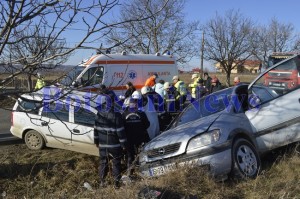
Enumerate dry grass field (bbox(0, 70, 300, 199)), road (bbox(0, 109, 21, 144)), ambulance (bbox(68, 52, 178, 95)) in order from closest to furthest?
1. dry grass field (bbox(0, 70, 300, 199))
2. road (bbox(0, 109, 21, 144))
3. ambulance (bbox(68, 52, 178, 95))

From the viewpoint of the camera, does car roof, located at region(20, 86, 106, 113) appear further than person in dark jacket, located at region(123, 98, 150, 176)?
No

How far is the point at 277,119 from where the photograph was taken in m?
6.14

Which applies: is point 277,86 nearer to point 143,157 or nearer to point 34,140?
point 143,157

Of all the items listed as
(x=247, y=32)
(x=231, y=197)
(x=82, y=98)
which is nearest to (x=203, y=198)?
(x=231, y=197)

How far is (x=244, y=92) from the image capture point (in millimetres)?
6809

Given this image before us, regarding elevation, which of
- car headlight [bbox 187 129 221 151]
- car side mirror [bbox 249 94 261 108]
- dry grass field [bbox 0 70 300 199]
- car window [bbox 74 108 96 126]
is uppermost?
car side mirror [bbox 249 94 261 108]

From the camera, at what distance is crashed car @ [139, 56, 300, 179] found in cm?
525

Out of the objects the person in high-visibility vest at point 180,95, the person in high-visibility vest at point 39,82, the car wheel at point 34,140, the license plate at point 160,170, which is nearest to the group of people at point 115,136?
the license plate at point 160,170

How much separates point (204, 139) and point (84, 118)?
10.2 ft

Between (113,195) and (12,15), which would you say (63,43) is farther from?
(113,195)

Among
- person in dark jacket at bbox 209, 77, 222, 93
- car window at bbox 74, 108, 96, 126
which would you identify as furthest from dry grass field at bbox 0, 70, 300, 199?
person in dark jacket at bbox 209, 77, 222, 93

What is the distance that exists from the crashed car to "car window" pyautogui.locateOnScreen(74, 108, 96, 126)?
5.69 ft

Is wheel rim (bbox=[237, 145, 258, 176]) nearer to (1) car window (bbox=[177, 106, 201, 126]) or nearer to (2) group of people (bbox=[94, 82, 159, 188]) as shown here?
(1) car window (bbox=[177, 106, 201, 126])

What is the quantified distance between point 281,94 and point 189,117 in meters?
1.62
